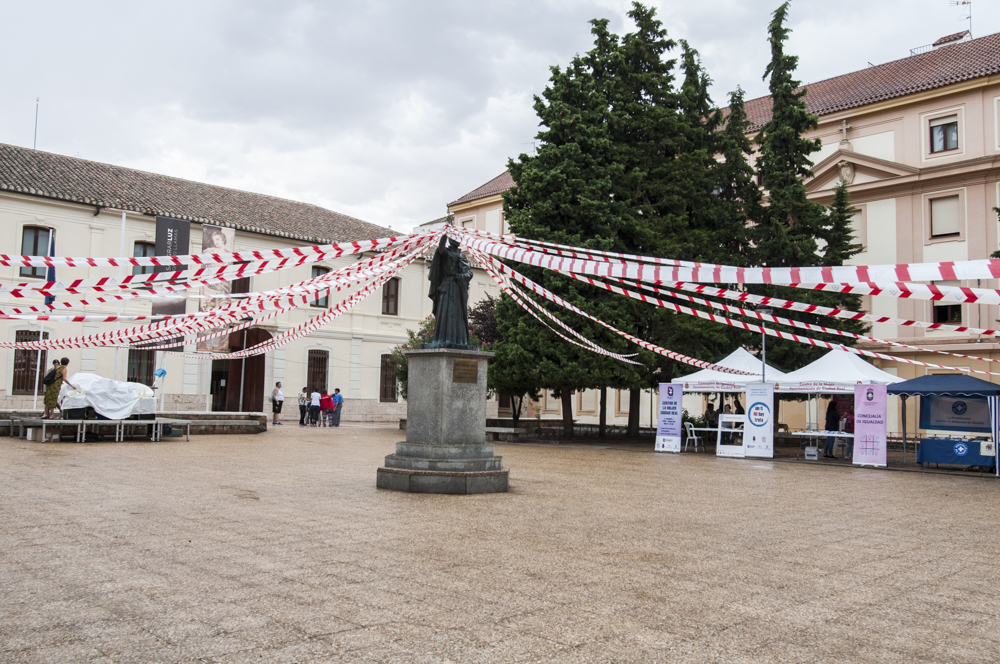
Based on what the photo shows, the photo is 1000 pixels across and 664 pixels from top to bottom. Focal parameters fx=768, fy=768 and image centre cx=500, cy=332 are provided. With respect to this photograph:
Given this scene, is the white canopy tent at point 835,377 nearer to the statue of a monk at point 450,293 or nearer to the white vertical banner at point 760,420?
the white vertical banner at point 760,420

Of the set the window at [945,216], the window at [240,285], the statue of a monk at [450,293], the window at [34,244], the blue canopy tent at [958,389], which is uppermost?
the window at [945,216]

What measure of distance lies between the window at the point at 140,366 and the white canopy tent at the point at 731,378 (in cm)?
2219

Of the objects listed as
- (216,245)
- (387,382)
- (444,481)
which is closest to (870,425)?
(444,481)

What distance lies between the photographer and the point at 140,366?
31.6 metres

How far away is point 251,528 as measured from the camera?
6691mm

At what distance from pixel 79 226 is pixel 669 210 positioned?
22657 millimetres

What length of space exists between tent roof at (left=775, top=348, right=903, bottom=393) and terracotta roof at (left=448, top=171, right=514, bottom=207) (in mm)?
29395

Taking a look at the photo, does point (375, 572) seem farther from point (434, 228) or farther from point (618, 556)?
point (434, 228)

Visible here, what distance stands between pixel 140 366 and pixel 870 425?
27189mm

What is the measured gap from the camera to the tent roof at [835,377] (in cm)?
1809

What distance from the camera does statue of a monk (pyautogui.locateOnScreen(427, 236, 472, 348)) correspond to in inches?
406

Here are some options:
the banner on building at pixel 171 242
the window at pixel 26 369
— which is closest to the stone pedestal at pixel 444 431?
the banner on building at pixel 171 242

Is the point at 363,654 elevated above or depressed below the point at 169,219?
below

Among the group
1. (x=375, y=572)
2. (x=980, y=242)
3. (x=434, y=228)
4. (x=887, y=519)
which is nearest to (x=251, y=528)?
(x=375, y=572)
